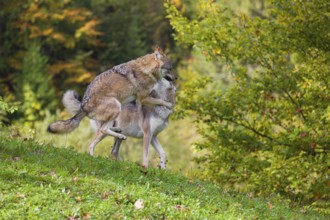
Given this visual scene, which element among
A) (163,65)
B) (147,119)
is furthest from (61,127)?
(163,65)

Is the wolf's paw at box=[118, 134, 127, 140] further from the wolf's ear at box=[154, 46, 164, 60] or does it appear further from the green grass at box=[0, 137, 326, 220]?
the wolf's ear at box=[154, 46, 164, 60]

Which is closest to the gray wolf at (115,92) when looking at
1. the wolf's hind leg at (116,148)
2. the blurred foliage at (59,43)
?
the wolf's hind leg at (116,148)

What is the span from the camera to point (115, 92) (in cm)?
1256

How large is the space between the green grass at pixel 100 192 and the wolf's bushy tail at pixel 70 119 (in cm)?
65

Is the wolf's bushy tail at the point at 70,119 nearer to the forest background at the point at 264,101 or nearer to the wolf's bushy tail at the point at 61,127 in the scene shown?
the wolf's bushy tail at the point at 61,127

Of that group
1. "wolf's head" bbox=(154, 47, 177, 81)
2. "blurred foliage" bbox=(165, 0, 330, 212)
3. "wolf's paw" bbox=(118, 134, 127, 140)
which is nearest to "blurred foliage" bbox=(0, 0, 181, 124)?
"blurred foliage" bbox=(165, 0, 330, 212)

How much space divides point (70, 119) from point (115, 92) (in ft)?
2.88

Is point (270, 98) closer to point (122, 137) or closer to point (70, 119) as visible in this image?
point (122, 137)

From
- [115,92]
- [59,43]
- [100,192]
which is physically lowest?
[100,192]

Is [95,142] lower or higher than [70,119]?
lower

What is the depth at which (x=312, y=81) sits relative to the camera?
576 inches

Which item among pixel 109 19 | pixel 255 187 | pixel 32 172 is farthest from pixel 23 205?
pixel 109 19

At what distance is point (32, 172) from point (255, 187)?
20.1 ft

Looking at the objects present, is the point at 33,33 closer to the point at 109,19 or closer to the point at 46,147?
the point at 109,19
